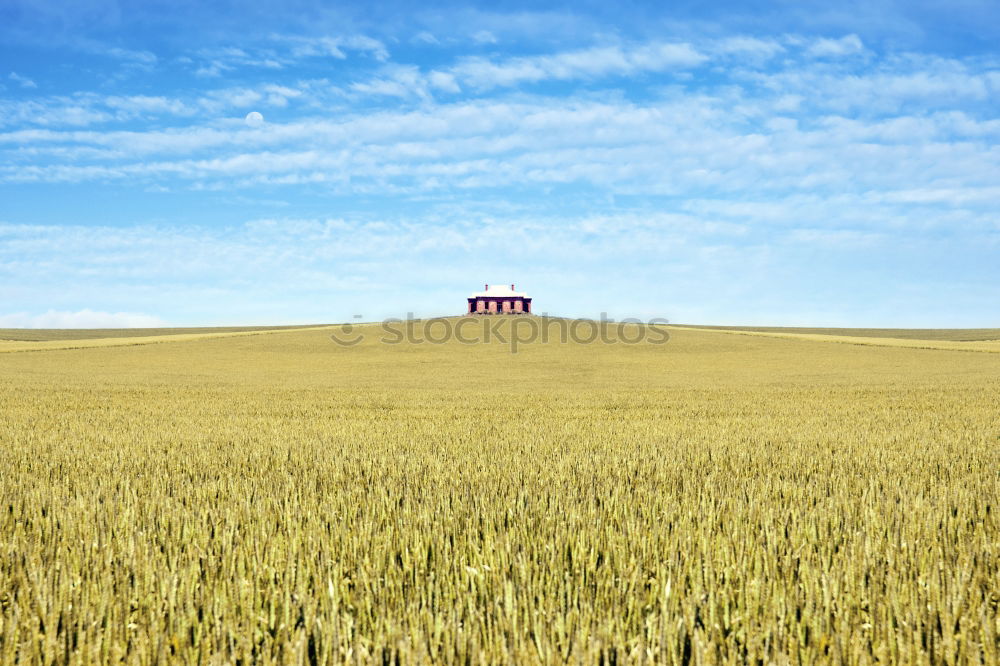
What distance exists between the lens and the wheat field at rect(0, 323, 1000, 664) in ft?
9.81

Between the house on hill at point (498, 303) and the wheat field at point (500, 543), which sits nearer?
the wheat field at point (500, 543)

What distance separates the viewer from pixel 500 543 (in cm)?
421

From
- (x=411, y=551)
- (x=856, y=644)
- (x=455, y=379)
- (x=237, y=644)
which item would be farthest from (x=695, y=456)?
(x=455, y=379)

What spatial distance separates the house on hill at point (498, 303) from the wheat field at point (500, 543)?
89.5 m

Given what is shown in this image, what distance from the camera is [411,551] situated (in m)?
4.27

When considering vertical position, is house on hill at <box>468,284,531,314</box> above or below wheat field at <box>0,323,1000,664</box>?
above

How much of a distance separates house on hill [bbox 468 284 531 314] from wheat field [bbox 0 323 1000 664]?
89490 mm

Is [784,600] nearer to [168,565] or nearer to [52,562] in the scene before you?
[168,565]

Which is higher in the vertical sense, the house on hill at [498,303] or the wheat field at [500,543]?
the house on hill at [498,303]

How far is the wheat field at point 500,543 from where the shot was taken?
2990 mm

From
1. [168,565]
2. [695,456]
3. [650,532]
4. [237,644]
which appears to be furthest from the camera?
[695,456]

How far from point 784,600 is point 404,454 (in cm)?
577

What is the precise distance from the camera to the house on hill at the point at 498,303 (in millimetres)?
101606

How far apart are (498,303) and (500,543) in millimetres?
97897
